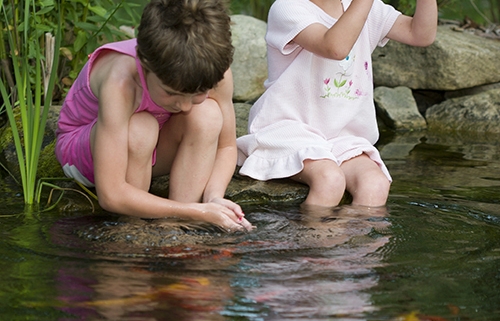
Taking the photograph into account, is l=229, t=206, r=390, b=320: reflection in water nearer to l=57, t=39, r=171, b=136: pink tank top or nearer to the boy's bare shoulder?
l=57, t=39, r=171, b=136: pink tank top

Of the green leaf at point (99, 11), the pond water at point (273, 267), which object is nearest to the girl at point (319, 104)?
the pond water at point (273, 267)

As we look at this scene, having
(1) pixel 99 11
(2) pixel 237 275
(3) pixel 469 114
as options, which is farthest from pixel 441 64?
(2) pixel 237 275

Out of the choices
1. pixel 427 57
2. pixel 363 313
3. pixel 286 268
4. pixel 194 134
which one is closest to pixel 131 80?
pixel 194 134

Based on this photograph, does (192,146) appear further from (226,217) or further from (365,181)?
(365,181)

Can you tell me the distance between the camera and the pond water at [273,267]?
2.14 meters

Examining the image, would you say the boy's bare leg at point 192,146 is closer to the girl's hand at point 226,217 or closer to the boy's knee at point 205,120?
the boy's knee at point 205,120

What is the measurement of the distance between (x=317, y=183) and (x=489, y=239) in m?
0.80

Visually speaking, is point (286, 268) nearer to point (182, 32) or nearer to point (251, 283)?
point (251, 283)

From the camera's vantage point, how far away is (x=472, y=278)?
2422mm

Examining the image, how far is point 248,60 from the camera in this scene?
19.9 ft

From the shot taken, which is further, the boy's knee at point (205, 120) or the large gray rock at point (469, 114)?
the large gray rock at point (469, 114)

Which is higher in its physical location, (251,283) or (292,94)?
(292,94)

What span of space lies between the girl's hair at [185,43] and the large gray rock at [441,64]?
138 inches

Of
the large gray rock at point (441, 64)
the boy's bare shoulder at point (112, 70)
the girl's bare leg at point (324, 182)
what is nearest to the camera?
the boy's bare shoulder at point (112, 70)
